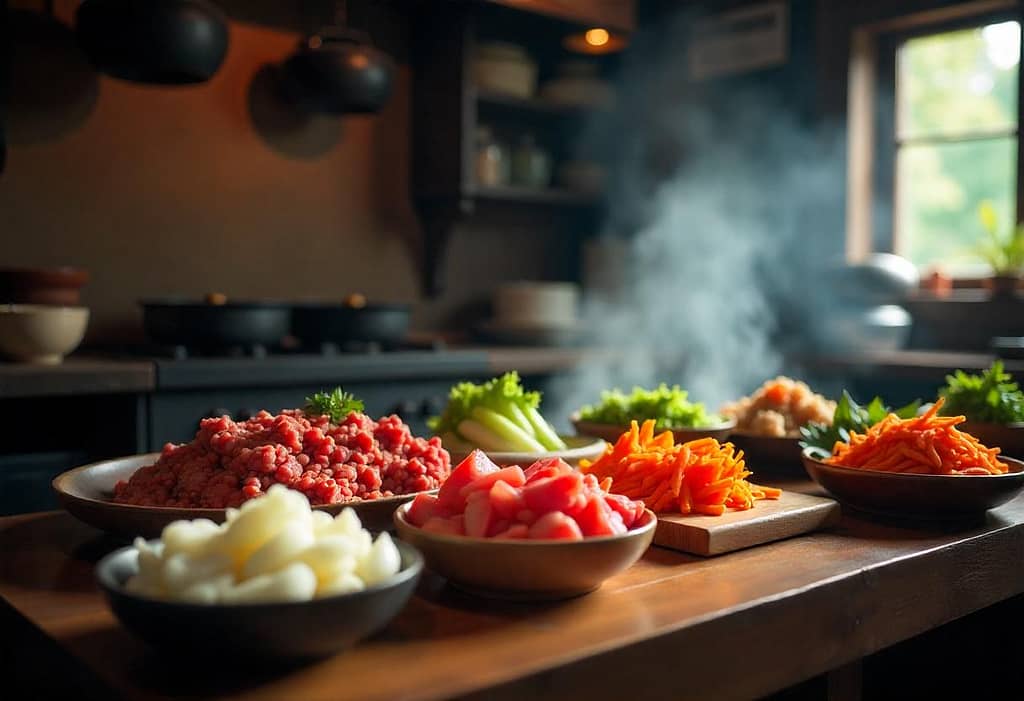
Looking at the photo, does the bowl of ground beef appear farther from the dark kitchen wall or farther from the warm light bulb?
the warm light bulb

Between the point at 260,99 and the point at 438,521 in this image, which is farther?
the point at 260,99

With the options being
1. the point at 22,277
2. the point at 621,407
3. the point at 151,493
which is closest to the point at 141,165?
the point at 22,277

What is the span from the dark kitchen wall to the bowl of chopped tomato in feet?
8.40

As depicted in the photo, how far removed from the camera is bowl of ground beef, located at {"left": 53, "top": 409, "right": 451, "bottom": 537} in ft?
3.58

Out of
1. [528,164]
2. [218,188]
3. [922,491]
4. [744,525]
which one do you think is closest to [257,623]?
[744,525]

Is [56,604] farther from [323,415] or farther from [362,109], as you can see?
[362,109]

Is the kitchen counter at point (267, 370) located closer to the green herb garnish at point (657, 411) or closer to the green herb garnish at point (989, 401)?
the green herb garnish at point (657, 411)

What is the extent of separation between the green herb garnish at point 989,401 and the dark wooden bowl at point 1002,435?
0.02 m

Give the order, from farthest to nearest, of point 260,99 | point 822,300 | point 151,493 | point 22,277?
point 822,300, point 260,99, point 22,277, point 151,493

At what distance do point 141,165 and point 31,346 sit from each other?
3.23 feet

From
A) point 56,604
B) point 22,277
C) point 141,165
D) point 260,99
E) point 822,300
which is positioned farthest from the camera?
point 822,300

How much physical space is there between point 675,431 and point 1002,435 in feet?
1.93

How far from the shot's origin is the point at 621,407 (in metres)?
1.83

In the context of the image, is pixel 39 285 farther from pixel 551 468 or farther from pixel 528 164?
pixel 551 468
